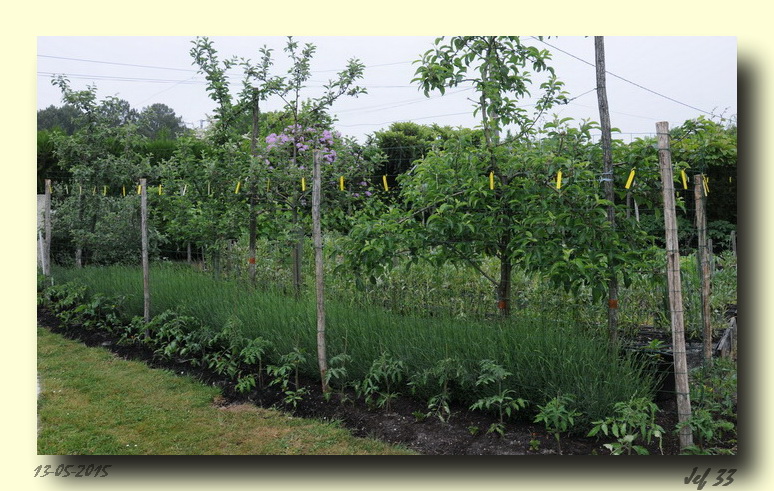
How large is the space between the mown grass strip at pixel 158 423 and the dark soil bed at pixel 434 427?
103mm

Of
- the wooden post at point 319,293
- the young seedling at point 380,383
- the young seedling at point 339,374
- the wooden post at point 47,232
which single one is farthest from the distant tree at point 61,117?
the young seedling at point 380,383

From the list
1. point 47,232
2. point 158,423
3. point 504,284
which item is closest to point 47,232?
point 47,232

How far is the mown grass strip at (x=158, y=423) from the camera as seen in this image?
4172 mm

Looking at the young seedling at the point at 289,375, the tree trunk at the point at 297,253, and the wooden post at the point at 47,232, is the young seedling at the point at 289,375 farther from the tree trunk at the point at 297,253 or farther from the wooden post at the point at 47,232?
the wooden post at the point at 47,232

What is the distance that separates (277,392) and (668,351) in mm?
2822

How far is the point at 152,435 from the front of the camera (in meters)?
4.36

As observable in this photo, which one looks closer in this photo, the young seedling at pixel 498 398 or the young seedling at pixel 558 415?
the young seedling at pixel 558 415

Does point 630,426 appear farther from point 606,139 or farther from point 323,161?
point 323,161

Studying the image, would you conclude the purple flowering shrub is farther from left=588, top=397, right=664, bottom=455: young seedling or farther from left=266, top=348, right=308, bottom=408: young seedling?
left=588, top=397, right=664, bottom=455: young seedling

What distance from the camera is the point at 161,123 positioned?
33.3ft

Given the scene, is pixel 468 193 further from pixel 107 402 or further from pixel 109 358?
pixel 109 358

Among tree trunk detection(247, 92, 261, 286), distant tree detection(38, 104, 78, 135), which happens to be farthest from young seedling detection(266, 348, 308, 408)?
distant tree detection(38, 104, 78, 135)

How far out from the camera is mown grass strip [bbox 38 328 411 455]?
13.7 ft

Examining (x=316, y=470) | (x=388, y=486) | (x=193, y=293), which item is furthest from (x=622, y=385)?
(x=193, y=293)
